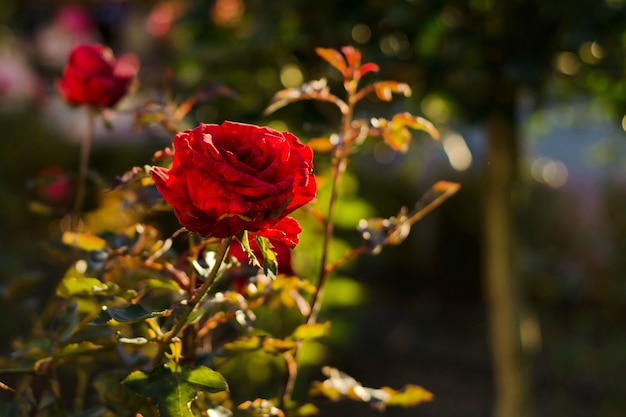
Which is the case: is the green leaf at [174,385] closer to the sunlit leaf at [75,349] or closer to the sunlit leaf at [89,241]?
the sunlit leaf at [75,349]

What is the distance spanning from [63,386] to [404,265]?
8.55 ft

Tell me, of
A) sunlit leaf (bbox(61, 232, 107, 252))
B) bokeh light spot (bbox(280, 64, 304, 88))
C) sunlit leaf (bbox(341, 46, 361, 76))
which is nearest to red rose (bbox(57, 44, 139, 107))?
sunlit leaf (bbox(61, 232, 107, 252))

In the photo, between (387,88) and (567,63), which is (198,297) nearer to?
(387,88)

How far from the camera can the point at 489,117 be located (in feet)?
7.66

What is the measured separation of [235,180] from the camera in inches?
32.7

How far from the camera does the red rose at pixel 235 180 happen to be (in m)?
0.84

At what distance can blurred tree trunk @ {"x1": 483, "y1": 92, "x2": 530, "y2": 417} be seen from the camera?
2506 millimetres

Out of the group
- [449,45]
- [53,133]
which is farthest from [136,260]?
[53,133]

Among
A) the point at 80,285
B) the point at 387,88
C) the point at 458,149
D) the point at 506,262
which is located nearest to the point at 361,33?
the point at 458,149

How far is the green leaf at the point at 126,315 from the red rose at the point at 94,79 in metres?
0.53

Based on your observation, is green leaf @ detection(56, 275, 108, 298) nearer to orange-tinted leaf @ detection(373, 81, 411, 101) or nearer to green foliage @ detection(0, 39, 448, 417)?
green foliage @ detection(0, 39, 448, 417)

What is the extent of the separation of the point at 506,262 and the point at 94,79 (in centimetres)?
148

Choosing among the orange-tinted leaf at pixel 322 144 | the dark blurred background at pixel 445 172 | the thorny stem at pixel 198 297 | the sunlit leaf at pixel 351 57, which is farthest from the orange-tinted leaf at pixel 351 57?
the thorny stem at pixel 198 297

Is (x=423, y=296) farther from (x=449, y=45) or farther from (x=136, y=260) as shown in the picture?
(x=136, y=260)
